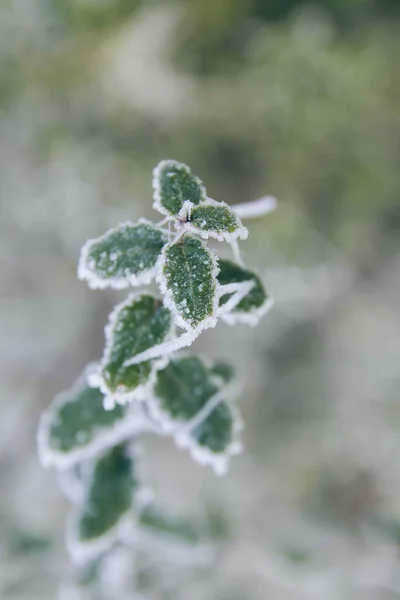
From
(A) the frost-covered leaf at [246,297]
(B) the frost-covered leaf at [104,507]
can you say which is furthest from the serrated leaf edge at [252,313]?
(B) the frost-covered leaf at [104,507]

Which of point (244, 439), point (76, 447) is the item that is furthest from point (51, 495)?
point (76, 447)

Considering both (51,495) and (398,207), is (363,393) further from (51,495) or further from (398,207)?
(51,495)

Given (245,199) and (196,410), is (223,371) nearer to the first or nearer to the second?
(196,410)

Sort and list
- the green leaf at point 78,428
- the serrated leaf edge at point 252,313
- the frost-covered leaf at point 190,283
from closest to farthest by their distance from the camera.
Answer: the frost-covered leaf at point 190,283 < the serrated leaf edge at point 252,313 < the green leaf at point 78,428

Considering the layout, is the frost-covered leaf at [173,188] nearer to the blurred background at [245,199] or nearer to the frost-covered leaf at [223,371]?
the frost-covered leaf at [223,371]

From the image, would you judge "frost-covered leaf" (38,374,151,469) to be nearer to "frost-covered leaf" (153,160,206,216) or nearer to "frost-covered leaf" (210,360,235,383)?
"frost-covered leaf" (210,360,235,383)

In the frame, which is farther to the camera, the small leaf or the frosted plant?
the small leaf

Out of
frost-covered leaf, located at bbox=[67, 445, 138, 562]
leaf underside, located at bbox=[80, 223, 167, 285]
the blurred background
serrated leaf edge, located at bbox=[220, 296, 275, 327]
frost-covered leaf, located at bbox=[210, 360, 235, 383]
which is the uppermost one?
the blurred background

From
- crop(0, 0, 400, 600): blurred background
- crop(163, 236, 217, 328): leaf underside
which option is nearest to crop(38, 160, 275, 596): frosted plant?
crop(163, 236, 217, 328): leaf underside
